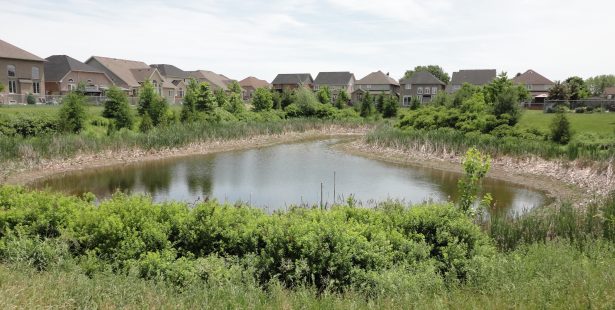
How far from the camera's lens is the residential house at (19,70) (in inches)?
1758

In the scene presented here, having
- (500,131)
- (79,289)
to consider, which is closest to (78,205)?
(79,289)

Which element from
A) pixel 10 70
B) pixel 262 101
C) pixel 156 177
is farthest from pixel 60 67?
pixel 156 177

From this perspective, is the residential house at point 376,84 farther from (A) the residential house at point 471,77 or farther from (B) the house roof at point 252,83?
(B) the house roof at point 252,83

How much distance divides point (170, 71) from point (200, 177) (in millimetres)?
64621

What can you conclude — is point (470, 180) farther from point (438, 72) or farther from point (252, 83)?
point (438, 72)

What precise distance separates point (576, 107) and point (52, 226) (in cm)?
5183

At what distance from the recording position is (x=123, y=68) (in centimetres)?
6688

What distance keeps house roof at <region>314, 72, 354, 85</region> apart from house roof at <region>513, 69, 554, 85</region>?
3175cm

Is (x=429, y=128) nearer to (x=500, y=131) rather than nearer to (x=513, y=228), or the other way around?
(x=500, y=131)

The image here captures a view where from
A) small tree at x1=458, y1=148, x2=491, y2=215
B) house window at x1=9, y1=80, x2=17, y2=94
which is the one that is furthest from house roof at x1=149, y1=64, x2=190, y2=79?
small tree at x1=458, y1=148, x2=491, y2=215

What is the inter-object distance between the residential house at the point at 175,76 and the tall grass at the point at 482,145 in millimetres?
53431

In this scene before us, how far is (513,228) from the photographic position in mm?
9383

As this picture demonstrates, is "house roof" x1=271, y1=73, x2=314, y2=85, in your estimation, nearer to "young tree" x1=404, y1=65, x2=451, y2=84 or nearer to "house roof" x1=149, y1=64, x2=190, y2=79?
"house roof" x1=149, y1=64, x2=190, y2=79

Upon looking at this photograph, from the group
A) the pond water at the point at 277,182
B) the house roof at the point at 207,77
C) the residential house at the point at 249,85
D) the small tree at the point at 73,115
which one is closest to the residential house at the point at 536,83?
the residential house at the point at 249,85
